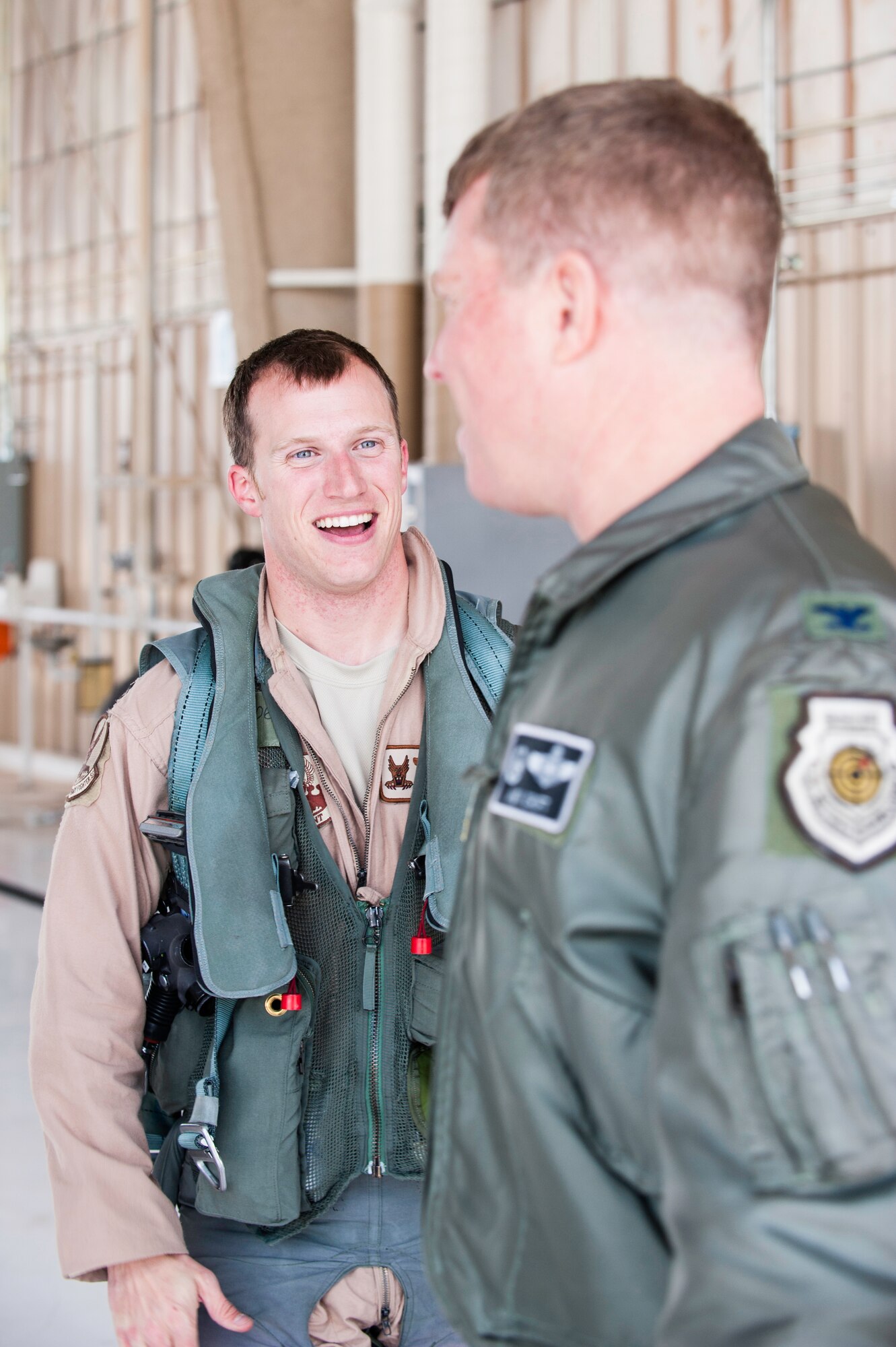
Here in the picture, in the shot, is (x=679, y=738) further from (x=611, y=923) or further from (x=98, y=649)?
(x=98, y=649)

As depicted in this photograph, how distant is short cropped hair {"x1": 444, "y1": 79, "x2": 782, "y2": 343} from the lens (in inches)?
35.3

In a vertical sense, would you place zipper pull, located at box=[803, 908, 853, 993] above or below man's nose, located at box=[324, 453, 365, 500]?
below

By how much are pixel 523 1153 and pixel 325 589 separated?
3.51 feet

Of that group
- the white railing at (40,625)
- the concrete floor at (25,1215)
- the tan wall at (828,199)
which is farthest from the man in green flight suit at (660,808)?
the white railing at (40,625)

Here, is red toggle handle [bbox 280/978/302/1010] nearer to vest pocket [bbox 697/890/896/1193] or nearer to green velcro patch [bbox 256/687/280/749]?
green velcro patch [bbox 256/687/280/749]

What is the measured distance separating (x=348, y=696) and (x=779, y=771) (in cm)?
114

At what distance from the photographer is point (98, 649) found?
8.79 m

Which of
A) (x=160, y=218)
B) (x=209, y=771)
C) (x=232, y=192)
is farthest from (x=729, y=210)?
(x=160, y=218)

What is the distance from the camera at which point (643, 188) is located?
90 cm

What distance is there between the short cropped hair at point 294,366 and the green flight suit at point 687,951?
967 mm

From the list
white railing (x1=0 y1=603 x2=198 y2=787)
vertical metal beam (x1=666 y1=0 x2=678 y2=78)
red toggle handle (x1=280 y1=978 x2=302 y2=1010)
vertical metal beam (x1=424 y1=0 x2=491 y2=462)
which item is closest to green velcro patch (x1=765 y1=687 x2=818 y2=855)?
red toggle handle (x1=280 y1=978 x2=302 y2=1010)

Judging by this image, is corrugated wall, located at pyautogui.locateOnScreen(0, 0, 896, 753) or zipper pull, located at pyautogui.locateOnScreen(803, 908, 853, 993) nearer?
zipper pull, located at pyautogui.locateOnScreen(803, 908, 853, 993)

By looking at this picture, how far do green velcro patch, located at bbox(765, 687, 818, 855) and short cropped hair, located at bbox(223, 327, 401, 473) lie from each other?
124 centimetres

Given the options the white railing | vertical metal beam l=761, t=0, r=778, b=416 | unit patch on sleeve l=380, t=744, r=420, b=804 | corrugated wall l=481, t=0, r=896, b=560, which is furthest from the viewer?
the white railing
